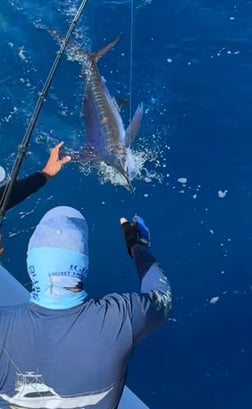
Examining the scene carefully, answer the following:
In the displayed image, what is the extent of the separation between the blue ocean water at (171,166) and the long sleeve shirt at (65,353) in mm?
1456

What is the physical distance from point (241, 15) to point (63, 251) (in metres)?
3.76

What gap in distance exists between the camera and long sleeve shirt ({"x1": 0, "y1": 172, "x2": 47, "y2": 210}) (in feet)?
8.97

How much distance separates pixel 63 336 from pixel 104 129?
2.14 metres

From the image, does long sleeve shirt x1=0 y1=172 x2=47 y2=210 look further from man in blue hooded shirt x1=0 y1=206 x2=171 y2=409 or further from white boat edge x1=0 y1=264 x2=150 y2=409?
man in blue hooded shirt x1=0 y1=206 x2=171 y2=409

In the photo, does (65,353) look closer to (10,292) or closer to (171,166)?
(10,292)

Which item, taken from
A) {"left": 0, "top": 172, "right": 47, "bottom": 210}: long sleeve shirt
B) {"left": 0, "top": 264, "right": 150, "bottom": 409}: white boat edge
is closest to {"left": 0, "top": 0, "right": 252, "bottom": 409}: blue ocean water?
{"left": 0, "top": 264, "right": 150, "bottom": 409}: white boat edge

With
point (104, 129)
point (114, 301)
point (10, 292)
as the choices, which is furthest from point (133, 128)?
point (114, 301)

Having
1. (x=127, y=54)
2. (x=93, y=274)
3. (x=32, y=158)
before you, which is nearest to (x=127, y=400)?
(x=93, y=274)

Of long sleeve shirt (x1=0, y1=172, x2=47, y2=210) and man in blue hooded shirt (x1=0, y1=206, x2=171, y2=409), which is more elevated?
man in blue hooded shirt (x1=0, y1=206, x2=171, y2=409)

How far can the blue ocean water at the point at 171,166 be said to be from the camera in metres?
3.21

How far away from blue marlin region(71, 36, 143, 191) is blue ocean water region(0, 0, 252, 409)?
19 cm

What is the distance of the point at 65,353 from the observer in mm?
1634

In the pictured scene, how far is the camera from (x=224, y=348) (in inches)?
127

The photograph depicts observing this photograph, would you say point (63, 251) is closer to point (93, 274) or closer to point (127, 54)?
point (93, 274)
